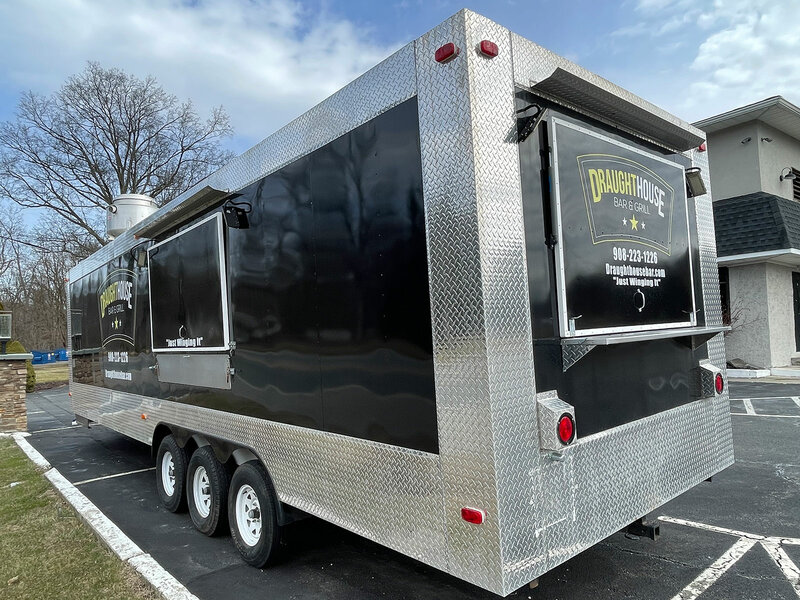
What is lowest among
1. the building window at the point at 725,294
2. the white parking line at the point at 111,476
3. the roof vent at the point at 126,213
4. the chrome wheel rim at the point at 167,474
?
the white parking line at the point at 111,476

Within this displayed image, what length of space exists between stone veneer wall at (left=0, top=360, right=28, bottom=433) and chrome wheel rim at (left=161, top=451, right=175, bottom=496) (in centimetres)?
774

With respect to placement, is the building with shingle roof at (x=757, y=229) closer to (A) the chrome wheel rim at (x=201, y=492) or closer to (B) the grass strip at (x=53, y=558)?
(A) the chrome wheel rim at (x=201, y=492)

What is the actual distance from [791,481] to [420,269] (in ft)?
16.0

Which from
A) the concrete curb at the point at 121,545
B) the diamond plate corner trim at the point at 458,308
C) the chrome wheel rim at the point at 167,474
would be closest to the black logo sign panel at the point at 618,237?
the diamond plate corner trim at the point at 458,308

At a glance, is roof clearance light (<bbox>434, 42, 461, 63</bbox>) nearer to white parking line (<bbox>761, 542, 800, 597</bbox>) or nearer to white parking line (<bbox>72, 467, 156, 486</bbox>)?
white parking line (<bbox>761, 542, 800, 597</bbox>)

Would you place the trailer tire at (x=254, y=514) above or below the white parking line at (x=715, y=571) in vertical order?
above

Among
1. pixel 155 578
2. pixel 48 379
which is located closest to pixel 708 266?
pixel 155 578

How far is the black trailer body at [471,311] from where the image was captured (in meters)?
2.33

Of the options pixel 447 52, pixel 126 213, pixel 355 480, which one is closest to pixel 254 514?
pixel 355 480

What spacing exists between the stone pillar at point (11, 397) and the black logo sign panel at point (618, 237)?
12.0 metres

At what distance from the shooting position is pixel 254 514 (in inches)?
154

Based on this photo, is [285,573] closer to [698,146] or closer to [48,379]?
[698,146]

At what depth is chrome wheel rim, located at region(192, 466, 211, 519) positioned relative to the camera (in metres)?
4.56

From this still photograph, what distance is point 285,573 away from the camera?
366cm
